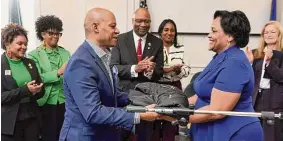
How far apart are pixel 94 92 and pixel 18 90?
4.04ft

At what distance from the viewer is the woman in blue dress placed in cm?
169

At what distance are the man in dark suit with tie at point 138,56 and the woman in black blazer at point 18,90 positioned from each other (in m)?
0.67

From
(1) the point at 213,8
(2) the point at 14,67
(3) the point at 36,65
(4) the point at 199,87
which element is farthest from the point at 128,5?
(4) the point at 199,87

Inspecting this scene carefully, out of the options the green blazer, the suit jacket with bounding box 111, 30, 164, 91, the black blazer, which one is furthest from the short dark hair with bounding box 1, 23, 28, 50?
the suit jacket with bounding box 111, 30, 164, 91

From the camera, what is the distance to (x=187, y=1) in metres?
4.43

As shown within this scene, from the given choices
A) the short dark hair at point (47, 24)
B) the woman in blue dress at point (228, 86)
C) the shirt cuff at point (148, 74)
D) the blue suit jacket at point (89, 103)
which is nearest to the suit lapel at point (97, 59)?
the blue suit jacket at point (89, 103)

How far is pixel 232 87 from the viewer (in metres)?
1.68

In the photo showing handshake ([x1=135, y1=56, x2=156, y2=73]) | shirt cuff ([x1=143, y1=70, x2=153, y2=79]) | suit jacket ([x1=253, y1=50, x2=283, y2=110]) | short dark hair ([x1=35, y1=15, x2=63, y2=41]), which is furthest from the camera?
short dark hair ([x1=35, y1=15, x2=63, y2=41])

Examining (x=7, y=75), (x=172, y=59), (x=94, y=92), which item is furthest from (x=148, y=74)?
(x=94, y=92)

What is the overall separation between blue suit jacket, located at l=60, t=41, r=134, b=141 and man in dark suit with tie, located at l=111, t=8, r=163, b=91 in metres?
1.15

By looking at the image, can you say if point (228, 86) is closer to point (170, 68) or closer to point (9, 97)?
point (170, 68)

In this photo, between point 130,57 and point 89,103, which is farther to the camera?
point 130,57

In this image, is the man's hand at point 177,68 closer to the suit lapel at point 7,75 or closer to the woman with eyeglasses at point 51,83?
the woman with eyeglasses at point 51,83

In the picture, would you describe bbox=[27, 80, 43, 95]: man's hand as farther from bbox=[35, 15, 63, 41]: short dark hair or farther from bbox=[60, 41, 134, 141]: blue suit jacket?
bbox=[60, 41, 134, 141]: blue suit jacket
